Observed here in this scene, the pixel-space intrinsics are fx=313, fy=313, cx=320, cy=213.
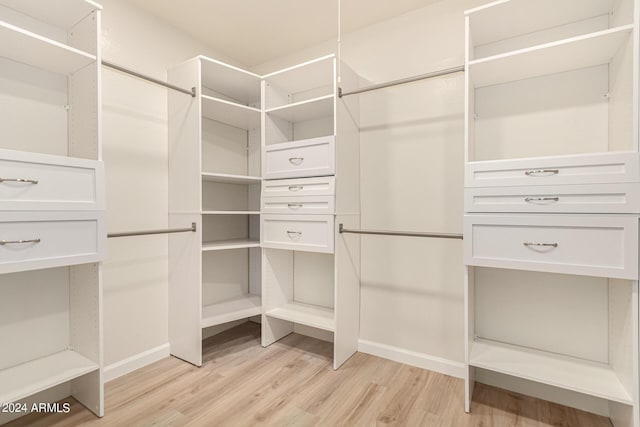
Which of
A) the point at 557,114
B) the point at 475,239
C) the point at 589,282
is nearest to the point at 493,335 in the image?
the point at 589,282

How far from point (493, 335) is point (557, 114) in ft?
4.39

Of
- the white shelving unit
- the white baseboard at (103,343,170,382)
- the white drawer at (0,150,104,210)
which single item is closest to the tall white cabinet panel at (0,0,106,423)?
the white drawer at (0,150,104,210)

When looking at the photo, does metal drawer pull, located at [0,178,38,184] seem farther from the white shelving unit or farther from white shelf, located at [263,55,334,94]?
white shelf, located at [263,55,334,94]

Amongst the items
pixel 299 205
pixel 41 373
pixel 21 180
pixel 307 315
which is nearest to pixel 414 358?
pixel 307 315

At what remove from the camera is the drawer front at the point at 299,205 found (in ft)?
6.81

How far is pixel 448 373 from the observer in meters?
2.05

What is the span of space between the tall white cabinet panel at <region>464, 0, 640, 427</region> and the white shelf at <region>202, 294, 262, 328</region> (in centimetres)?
156

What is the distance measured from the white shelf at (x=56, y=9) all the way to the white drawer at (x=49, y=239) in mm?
1035

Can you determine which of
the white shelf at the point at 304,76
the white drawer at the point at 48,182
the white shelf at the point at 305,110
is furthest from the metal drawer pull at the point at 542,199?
the white drawer at the point at 48,182

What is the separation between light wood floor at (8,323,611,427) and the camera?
161 centimetres

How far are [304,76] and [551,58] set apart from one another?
1529mm

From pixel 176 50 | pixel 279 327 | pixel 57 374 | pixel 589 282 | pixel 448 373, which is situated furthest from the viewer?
pixel 279 327

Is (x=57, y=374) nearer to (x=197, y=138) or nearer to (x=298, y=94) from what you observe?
(x=197, y=138)

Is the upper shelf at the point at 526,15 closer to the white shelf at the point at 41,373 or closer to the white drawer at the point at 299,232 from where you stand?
the white drawer at the point at 299,232
